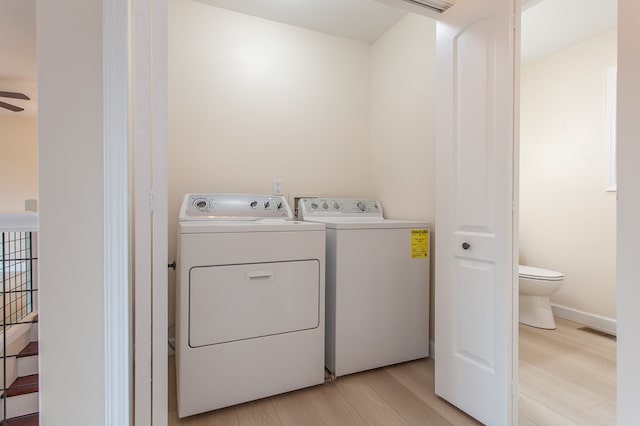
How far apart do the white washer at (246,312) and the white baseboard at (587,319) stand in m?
2.45

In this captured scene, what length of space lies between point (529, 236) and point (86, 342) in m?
3.63

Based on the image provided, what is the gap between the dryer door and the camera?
4.83 ft

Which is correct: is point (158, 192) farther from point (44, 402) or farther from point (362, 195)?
point (362, 195)

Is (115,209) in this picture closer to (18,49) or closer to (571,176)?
(18,49)

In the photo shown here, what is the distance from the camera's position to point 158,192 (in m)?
1.00

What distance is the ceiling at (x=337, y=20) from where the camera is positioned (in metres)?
2.04

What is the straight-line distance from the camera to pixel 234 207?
6.85 feet

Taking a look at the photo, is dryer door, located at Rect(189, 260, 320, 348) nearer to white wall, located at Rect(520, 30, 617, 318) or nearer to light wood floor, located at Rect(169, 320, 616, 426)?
light wood floor, located at Rect(169, 320, 616, 426)

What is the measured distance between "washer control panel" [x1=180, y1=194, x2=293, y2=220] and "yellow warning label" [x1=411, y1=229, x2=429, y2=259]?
0.86 m

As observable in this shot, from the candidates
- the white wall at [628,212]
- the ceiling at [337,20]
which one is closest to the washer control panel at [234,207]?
the ceiling at [337,20]

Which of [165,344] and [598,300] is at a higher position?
[165,344]

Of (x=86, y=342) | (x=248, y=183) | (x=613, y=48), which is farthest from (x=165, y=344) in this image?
(x=613, y=48)

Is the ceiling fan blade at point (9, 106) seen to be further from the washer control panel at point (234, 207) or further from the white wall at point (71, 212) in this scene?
the white wall at point (71, 212)

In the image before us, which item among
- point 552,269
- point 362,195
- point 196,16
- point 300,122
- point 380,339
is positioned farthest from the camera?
point 552,269
